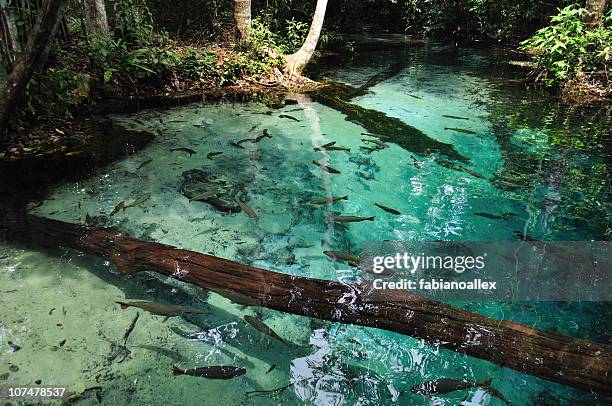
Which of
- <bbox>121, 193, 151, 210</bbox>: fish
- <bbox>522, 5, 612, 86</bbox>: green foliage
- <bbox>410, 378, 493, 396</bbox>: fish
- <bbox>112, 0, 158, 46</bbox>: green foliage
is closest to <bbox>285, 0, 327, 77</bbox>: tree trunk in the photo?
<bbox>112, 0, 158, 46</bbox>: green foliage

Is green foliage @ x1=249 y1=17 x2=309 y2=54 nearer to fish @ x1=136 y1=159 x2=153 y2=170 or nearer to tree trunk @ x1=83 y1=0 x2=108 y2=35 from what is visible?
tree trunk @ x1=83 y1=0 x2=108 y2=35

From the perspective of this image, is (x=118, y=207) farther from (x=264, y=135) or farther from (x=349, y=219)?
(x=264, y=135)

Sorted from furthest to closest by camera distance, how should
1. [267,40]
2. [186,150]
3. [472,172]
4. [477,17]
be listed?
[477,17], [267,40], [186,150], [472,172]

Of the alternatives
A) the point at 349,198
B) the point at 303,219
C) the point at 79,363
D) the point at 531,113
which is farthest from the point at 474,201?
the point at 531,113

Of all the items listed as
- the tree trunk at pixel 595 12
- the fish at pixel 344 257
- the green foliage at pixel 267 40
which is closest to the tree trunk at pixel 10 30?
the fish at pixel 344 257

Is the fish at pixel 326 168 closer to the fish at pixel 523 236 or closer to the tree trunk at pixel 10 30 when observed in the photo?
the fish at pixel 523 236

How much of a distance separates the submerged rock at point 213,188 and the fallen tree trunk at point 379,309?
125 centimetres

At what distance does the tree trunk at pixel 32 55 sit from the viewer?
12.4 ft

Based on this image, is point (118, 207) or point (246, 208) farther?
point (246, 208)

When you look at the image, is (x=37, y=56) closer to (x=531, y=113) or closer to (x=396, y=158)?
(x=396, y=158)

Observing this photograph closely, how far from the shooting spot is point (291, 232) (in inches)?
146

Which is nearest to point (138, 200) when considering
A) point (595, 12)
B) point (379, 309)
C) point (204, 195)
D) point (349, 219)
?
point (204, 195)

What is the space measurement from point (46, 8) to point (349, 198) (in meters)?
3.64

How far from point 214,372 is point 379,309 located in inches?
40.4
